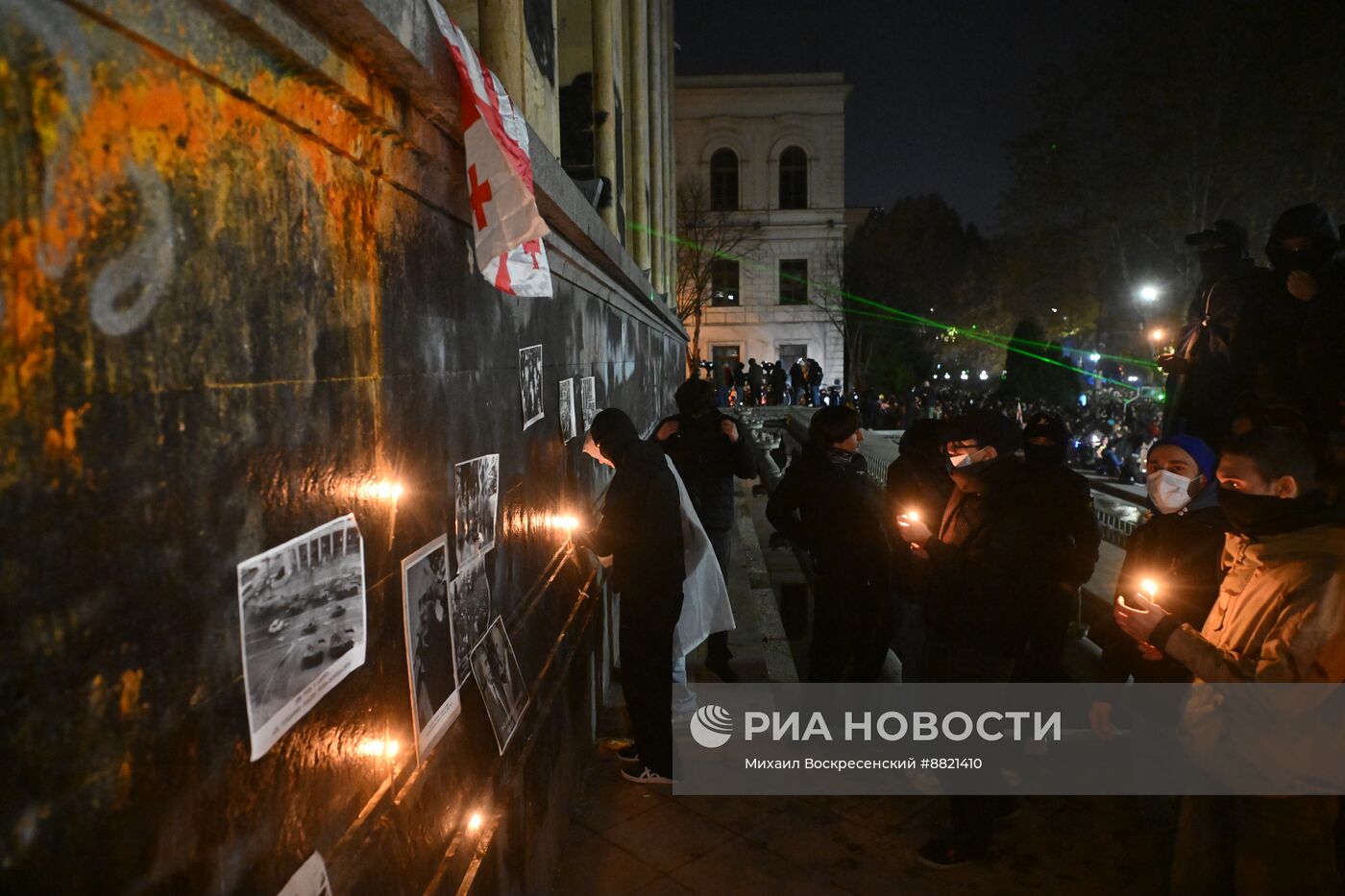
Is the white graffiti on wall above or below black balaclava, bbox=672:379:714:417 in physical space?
above

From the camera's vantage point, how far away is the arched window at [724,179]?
44.0 meters

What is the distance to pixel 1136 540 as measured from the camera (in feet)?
11.7

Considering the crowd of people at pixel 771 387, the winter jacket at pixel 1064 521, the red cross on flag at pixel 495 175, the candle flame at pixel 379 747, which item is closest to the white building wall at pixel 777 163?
the crowd of people at pixel 771 387

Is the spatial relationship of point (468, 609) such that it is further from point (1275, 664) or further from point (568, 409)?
point (1275, 664)

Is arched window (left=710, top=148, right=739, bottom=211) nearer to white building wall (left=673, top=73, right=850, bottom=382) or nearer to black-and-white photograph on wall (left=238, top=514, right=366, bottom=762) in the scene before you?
white building wall (left=673, top=73, right=850, bottom=382)

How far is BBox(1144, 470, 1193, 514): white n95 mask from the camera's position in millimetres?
3738

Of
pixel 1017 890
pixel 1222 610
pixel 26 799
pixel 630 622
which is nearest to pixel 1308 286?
pixel 1222 610

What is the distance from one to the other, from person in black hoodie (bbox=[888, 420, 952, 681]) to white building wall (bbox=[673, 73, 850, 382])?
1522 inches

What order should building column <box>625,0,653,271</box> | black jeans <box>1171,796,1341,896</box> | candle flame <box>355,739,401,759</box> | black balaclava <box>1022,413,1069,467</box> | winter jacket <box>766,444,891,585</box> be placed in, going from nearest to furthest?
1. candle flame <box>355,739,401,759</box>
2. black jeans <box>1171,796,1341,896</box>
3. black balaclava <box>1022,413,1069,467</box>
4. winter jacket <box>766,444,891,585</box>
5. building column <box>625,0,653,271</box>

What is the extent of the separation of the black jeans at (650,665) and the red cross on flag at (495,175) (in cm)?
201

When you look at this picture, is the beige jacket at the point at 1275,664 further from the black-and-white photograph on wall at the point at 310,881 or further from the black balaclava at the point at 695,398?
the black balaclava at the point at 695,398

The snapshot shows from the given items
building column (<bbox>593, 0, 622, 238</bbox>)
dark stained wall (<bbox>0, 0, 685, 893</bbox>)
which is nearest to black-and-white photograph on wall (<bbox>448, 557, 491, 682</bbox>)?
dark stained wall (<bbox>0, 0, 685, 893</bbox>)

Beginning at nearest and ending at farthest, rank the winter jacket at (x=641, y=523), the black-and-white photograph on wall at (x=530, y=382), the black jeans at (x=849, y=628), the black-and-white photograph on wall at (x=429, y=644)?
1. the black-and-white photograph on wall at (x=429, y=644)
2. the black-and-white photograph on wall at (x=530, y=382)
3. the winter jacket at (x=641, y=523)
4. the black jeans at (x=849, y=628)

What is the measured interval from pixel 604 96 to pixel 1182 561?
811 cm
